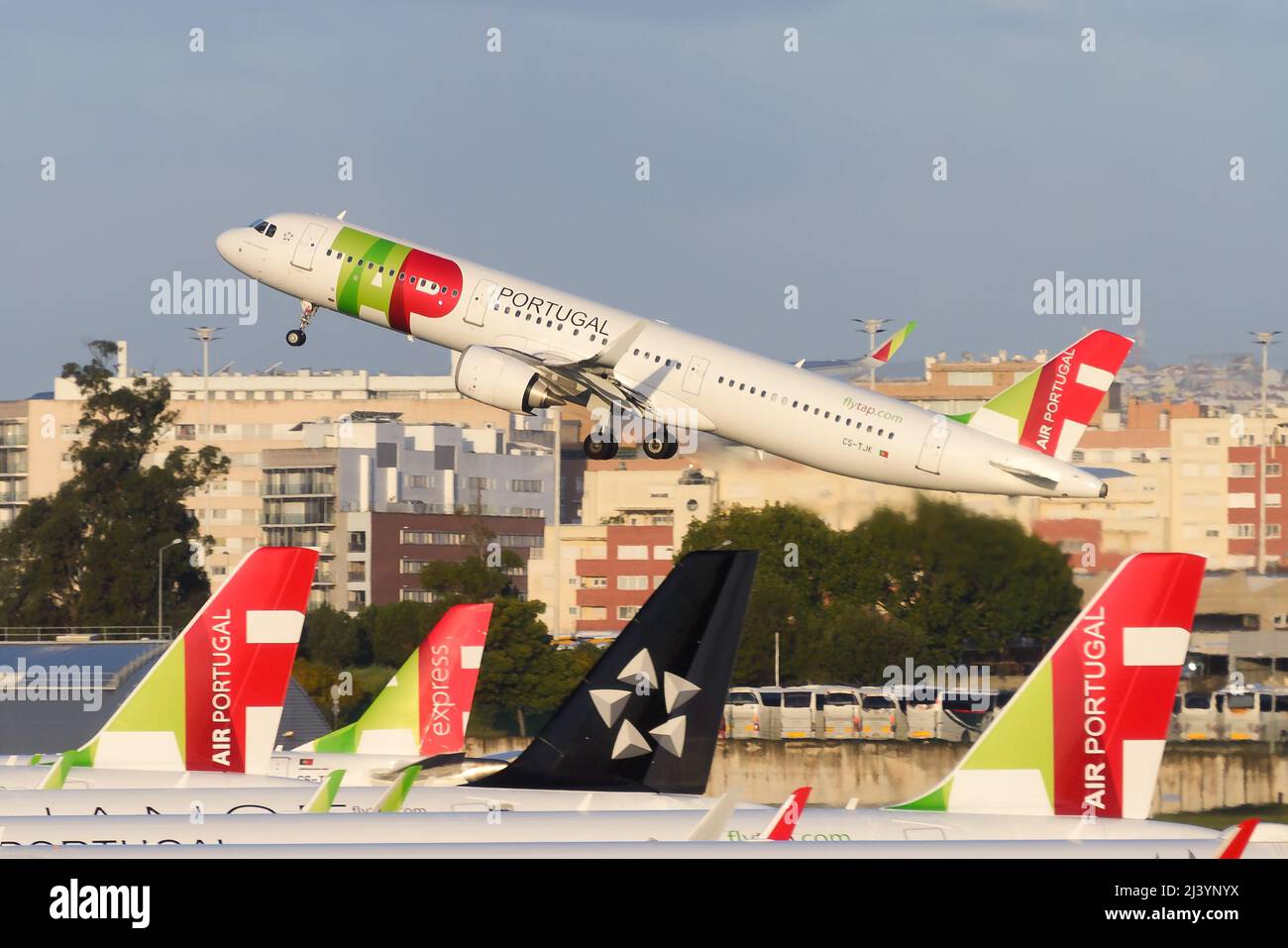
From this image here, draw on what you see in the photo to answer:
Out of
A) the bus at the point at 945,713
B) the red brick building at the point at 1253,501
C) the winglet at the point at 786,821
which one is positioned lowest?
the bus at the point at 945,713

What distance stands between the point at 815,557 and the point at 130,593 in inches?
1605

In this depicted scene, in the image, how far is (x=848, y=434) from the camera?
48.0 meters

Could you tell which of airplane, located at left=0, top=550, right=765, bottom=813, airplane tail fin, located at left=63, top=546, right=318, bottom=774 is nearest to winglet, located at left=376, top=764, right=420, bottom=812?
airplane, located at left=0, top=550, right=765, bottom=813

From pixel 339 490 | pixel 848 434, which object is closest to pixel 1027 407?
pixel 848 434

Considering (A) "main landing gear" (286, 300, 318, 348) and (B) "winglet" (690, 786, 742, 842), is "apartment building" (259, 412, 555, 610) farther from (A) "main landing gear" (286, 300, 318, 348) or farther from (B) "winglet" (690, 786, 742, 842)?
(B) "winglet" (690, 786, 742, 842)

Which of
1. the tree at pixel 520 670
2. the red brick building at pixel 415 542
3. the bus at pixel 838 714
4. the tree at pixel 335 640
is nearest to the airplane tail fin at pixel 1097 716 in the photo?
the bus at pixel 838 714

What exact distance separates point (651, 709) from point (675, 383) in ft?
81.8

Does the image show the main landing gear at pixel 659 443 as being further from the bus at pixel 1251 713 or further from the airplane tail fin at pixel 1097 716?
the bus at pixel 1251 713

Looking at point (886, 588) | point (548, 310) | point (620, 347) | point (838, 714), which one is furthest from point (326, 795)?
point (838, 714)

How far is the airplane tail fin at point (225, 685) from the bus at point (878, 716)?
43.5 meters

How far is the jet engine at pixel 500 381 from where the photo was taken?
47.6 metres

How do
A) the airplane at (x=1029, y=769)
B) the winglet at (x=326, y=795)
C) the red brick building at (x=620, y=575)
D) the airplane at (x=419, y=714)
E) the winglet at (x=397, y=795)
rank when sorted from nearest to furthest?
the airplane at (x=1029, y=769) < the winglet at (x=397, y=795) < the winglet at (x=326, y=795) < the airplane at (x=419, y=714) < the red brick building at (x=620, y=575)

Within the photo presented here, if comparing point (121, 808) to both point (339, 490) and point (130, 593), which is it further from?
point (339, 490)

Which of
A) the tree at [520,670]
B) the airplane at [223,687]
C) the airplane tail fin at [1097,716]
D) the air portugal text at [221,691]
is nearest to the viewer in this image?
the airplane tail fin at [1097,716]
